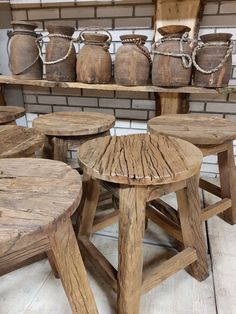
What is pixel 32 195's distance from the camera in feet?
1.89

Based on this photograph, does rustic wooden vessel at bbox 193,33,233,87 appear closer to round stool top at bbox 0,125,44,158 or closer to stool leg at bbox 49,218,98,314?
round stool top at bbox 0,125,44,158

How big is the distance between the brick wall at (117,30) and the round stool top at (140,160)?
932 millimetres

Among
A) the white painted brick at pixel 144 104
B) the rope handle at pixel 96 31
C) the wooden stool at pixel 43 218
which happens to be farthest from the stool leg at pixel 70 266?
the white painted brick at pixel 144 104

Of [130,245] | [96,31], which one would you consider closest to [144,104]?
[96,31]

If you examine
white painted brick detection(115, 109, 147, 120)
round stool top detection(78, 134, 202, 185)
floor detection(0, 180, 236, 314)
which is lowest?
floor detection(0, 180, 236, 314)

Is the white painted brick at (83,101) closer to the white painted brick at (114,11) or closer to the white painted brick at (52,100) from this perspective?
the white painted brick at (52,100)

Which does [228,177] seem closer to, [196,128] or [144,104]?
[196,128]

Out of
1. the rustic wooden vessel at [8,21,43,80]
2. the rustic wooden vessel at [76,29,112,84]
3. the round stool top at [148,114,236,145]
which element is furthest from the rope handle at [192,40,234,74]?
the rustic wooden vessel at [8,21,43,80]

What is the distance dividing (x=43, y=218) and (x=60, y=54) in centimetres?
116

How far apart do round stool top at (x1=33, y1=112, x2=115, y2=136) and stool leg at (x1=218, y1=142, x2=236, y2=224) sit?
0.58 m

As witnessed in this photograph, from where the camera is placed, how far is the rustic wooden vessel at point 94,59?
4.50 ft

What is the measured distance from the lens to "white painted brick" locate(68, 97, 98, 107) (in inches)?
76.5

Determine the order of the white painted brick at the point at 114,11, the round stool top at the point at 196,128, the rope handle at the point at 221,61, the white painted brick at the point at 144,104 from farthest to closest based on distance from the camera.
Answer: the white painted brick at the point at 144,104 → the white painted brick at the point at 114,11 → the rope handle at the point at 221,61 → the round stool top at the point at 196,128

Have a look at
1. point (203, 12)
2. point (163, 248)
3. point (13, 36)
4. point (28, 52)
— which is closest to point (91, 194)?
point (163, 248)
